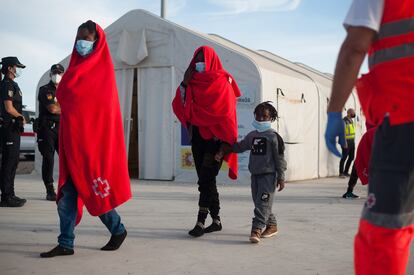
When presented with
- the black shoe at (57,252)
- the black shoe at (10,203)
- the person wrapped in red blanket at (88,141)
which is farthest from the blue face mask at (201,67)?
the black shoe at (10,203)

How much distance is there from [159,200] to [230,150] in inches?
107

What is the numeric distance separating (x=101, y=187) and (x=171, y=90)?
6.40 meters

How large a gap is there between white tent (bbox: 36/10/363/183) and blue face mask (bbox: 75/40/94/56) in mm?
5622

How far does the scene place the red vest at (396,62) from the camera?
1.80 meters

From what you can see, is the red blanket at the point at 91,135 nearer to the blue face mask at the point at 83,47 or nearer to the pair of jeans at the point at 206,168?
the blue face mask at the point at 83,47

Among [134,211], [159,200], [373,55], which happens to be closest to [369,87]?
[373,55]

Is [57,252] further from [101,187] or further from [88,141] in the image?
[88,141]

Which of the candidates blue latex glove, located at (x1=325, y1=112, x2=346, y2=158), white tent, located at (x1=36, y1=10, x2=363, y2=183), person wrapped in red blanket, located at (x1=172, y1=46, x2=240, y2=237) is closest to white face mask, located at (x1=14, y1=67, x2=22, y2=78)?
person wrapped in red blanket, located at (x1=172, y1=46, x2=240, y2=237)

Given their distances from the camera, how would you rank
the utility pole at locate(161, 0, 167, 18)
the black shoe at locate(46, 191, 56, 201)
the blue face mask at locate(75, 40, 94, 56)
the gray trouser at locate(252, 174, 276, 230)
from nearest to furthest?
the blue face mask at locate(75, 40, 94, 56) → the gray trouser at locate(252, 174, 276, 230) → the black shoe at locate(46, 191, 56, 201) → the utility pole at locate(161, 0, 167, 18)

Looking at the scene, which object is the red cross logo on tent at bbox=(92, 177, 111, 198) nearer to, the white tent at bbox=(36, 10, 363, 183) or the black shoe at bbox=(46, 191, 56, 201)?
the black shoe at bbox=(46, 191, 56, 201)

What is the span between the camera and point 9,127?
606cm

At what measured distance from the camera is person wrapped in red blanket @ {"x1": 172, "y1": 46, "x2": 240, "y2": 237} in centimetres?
457

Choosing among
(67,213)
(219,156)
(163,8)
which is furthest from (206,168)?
(163,8)

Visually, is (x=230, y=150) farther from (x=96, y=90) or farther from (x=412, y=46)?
(x=412, y=46)
